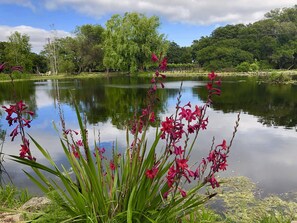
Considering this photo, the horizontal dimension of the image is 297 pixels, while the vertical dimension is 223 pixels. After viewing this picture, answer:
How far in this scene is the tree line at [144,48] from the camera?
4612 centimetres

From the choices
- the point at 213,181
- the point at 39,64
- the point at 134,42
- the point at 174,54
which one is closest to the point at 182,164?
the point at 213,181

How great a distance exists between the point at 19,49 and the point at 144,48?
24.4 meters

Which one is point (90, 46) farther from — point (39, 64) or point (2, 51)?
point (39, 64)

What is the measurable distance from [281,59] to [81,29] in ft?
142

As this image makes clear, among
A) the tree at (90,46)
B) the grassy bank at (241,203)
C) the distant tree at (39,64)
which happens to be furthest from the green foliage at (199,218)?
the distant tree at (39,64)

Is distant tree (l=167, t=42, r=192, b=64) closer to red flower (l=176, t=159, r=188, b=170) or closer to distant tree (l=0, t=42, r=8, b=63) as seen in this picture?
distant tree (l=0, t=42, r=8, b=63)

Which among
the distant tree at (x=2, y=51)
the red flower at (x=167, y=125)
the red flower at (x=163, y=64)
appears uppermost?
the distant tree at (x=2, y=51)

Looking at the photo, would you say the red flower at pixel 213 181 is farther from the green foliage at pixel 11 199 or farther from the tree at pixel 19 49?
the tree at pixel 19 49

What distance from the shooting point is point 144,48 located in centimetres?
4469

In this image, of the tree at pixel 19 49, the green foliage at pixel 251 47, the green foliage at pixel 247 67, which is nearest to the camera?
the tree at pixel 19 49

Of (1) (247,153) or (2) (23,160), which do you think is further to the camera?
(1) (247,153)

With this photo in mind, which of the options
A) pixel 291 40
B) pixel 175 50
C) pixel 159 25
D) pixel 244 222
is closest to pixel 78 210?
pixel 244 222

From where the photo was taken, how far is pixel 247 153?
8.09m

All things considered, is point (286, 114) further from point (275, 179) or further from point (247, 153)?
point (275, 179)
